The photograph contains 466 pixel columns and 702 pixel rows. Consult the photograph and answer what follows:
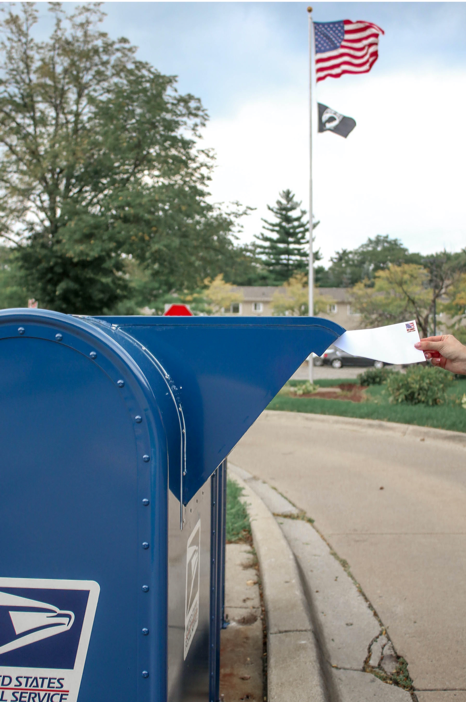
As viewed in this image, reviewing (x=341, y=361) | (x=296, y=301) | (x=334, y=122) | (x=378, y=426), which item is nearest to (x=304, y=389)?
(x=378, y=426)

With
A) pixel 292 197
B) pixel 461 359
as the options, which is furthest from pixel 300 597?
pixel 292 197

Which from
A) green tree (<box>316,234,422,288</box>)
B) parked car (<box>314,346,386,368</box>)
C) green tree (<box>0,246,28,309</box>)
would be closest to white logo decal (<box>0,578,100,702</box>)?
green tree (<box>0,246,28,309</box>)

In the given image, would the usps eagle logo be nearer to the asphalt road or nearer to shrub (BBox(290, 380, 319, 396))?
the asphalt road

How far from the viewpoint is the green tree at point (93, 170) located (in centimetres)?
1953

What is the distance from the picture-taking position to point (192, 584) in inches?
79.9

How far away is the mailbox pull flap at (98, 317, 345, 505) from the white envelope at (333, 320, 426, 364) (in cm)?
26

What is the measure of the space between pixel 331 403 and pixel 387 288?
1280 centimetres

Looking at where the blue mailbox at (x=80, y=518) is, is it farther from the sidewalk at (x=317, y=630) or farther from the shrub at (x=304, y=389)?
the shrub at (x=304, y=389)

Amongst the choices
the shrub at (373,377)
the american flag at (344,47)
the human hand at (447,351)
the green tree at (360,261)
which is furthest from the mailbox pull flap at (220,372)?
the green tree at (360,261)

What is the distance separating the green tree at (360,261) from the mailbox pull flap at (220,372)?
76003mm

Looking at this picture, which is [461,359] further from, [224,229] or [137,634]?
[224,229]

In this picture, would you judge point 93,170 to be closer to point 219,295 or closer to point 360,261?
point 219,295

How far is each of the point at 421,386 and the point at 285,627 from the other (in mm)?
8916

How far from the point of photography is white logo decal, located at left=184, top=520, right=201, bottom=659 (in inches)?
77.0
